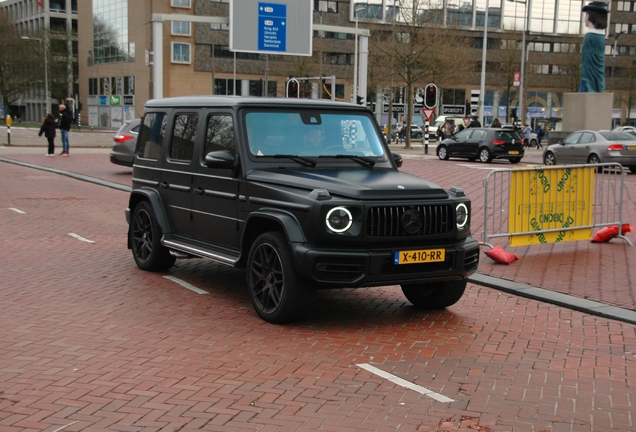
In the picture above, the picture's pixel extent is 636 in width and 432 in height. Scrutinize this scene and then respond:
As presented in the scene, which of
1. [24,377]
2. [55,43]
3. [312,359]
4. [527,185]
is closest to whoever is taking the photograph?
[24,377]

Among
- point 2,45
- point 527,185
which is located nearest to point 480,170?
point 527,185

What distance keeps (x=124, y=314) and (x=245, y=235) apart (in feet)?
4.22

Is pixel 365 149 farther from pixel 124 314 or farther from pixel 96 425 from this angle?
pixel 96 425

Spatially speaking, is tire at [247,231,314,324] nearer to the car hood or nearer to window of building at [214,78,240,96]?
the car hood

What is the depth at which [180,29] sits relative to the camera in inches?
3056

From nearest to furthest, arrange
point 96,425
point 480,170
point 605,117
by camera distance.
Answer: point 96,425 < point 480,170 < point 605,117

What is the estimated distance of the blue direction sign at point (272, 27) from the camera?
98.4ft

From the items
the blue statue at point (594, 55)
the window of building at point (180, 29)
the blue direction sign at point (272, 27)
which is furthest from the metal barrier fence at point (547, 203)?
the window of building at point (180, 29)

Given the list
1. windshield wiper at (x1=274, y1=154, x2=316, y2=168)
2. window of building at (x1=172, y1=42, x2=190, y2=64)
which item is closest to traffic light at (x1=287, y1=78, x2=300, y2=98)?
windshield wiper at (x1=274, y1=154, x2=316, y2=168)

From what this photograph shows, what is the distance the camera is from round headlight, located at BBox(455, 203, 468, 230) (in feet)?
22.7

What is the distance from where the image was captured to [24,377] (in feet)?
17.5

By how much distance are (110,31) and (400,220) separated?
279 feet

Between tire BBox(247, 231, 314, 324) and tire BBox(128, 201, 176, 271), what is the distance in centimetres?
206

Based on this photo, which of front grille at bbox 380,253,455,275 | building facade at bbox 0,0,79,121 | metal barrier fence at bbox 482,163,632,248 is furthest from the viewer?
building facade at bbox 0,0,79,121
